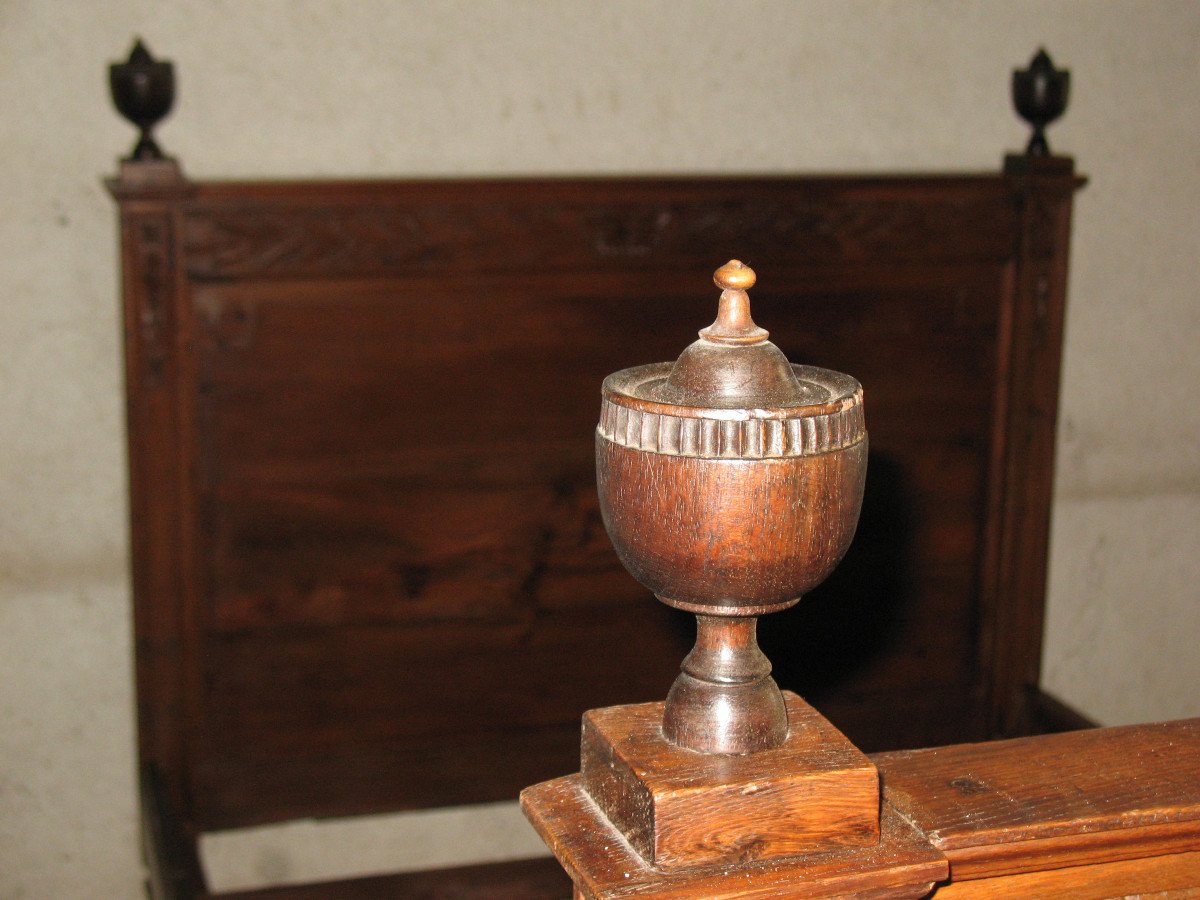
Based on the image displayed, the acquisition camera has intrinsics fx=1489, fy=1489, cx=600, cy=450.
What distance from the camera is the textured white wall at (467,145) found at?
2.15 metres

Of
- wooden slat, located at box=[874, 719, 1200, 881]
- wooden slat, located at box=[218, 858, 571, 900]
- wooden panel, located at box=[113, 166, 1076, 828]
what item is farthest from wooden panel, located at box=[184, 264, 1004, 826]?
wooden slat, located at box=[874, 719, 1200, 881]

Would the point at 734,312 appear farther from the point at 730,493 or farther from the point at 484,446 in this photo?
the point at 484,446

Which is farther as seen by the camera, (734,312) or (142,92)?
(142,92)

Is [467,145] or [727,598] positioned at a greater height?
[467,145]

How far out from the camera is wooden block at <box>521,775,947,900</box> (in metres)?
0.80

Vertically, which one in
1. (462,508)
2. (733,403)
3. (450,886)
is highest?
(733,403)

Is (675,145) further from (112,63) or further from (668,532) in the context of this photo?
(668,532)

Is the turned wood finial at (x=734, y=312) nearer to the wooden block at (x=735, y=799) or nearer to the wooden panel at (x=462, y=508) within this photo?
the wooden block at (x=735, y=799)

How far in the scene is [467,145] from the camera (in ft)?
7.50

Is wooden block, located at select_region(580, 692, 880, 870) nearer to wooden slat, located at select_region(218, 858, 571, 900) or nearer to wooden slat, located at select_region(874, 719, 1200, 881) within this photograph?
wooden slat, located at select_region(874, 719, 1200, 881)

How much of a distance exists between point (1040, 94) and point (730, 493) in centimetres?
180

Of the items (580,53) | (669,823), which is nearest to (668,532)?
(669,823)

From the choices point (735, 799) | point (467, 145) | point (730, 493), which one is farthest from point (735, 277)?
point (467, 145)

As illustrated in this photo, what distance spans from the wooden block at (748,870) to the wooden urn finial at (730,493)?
0.07 metres
